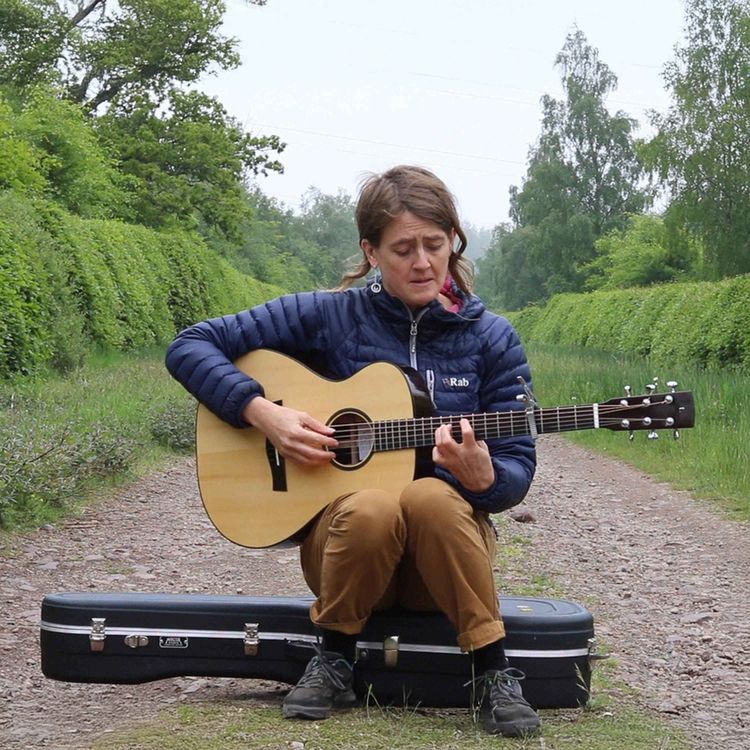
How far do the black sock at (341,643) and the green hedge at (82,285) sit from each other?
864 centimetres

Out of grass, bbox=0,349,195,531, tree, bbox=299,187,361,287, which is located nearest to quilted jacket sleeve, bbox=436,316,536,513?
grass, bbox=0,349,195,531

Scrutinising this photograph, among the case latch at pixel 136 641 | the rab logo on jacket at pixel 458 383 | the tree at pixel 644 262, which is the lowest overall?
the case latch at pixel 136 641

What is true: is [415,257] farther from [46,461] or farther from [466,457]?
[46,461]

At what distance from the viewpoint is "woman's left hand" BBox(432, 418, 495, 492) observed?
323 cm

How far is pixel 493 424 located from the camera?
133 inches

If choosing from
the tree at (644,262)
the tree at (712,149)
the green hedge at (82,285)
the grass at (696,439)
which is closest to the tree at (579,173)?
the tree at (644,262)

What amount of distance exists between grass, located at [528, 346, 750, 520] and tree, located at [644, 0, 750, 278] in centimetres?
1414

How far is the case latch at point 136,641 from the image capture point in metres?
3.68

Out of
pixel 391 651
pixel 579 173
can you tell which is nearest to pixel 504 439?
pixel 391 651

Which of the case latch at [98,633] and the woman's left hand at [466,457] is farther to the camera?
the case latch at [98,633]

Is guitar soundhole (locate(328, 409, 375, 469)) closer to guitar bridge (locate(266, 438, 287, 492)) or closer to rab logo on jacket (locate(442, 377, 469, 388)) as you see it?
guitar bridge (locate(266, 438, 287, 492))

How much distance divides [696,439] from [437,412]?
7947mm

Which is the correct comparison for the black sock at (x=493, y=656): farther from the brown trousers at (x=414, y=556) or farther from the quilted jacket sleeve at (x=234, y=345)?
the quilted jacket sleeve at (x=234, y=345)

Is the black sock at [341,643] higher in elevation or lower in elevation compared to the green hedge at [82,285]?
lower
